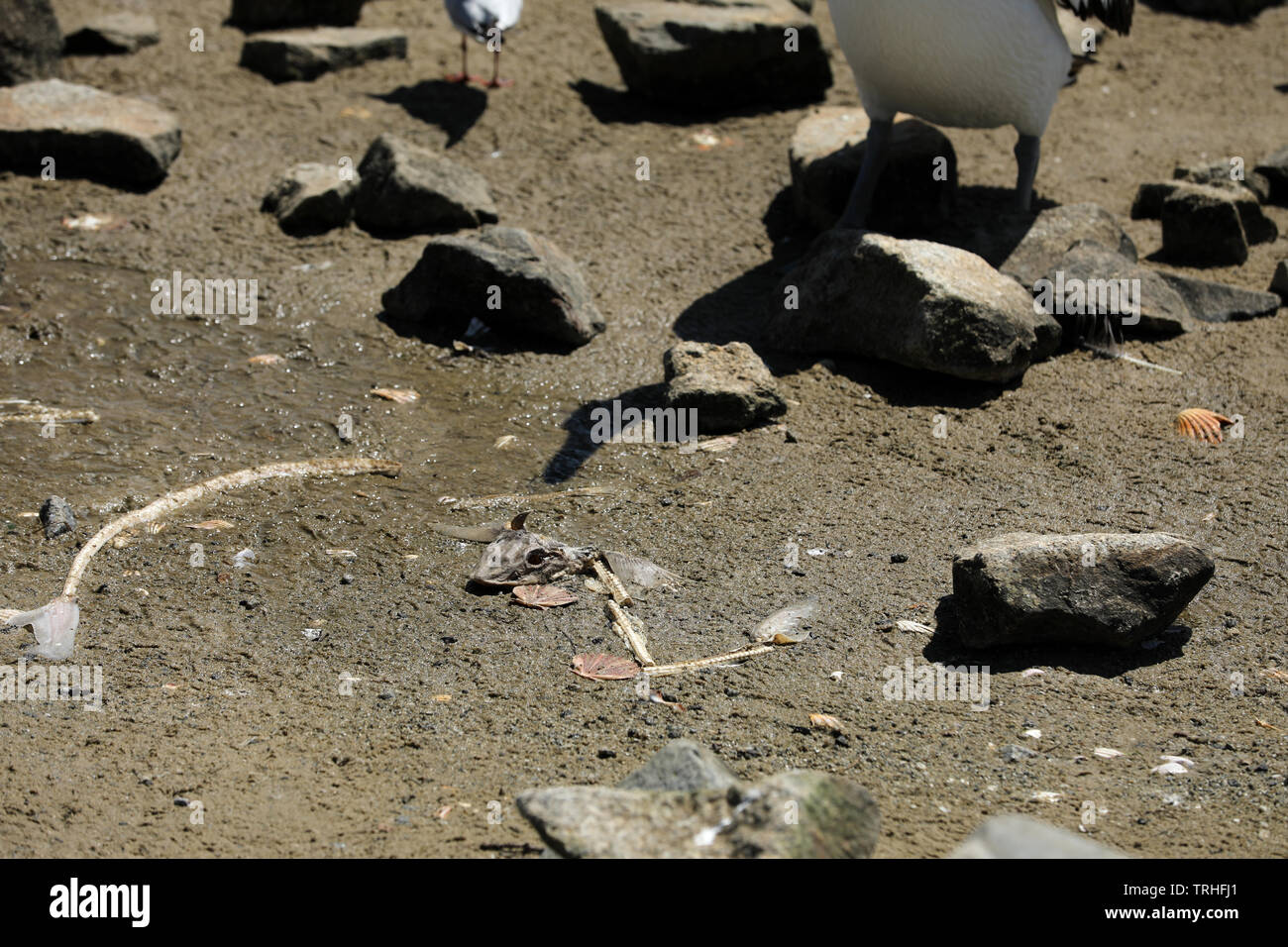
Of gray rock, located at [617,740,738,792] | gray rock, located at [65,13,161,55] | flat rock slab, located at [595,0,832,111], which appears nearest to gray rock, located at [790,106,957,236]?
flat rock slab, located at [595,0,832,111]

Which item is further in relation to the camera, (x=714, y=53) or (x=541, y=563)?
(x=714, y=53)

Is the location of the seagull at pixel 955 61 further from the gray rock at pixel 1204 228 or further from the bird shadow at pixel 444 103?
the bird shadow at pixel 444 103

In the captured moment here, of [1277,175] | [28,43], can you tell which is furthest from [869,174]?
[28,43]

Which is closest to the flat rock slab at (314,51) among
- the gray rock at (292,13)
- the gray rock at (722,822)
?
the gray rock at (292,13)

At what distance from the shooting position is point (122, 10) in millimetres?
8359

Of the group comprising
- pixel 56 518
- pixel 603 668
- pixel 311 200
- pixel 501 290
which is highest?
pixel 311 200

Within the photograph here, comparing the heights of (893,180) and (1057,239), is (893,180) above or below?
above

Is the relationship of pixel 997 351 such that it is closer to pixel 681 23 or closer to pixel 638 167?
pixel 638 167

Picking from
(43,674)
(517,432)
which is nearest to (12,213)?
(517,432)

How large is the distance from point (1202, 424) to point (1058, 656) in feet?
5.52

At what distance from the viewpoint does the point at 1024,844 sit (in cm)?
196

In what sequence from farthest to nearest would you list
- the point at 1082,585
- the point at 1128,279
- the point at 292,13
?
1. the point at 292,13
2. the point at 1128,279
3. the point at 1082,585

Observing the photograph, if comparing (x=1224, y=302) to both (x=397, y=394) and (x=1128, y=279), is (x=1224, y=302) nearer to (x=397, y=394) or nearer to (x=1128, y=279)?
(x=1128, y=279)

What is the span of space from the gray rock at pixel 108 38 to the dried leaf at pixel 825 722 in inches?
266
